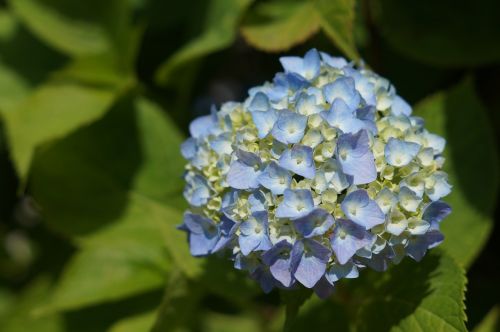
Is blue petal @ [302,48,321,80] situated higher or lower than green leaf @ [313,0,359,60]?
higher

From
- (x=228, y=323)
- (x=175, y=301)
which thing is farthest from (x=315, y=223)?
(x=228, y=323)

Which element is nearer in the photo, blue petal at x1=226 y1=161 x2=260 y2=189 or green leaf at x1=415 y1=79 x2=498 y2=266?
blue petal at x1=226 y1=161 x2=260 y2=189

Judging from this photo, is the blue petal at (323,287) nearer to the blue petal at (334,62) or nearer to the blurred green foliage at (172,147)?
the blurred green foliage at (172,147)

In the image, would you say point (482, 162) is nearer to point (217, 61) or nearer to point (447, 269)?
point (447, 269)

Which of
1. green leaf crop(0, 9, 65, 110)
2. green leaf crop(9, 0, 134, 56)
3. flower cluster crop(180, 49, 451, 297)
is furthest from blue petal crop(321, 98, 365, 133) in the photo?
green leaf crop(0, 9, 65, 110)

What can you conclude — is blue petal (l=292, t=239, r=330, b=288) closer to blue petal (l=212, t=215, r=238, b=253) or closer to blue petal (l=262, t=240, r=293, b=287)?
blue petal (l=262, t=240, r=293, b=287)

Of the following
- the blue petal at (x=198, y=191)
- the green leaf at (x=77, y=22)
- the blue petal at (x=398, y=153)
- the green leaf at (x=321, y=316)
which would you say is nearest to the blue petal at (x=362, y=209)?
the blue petal at (x=398, y=153)

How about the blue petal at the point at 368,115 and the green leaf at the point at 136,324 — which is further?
the green leaf at the point at 136,324

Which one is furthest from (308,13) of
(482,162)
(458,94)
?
(482,162)
